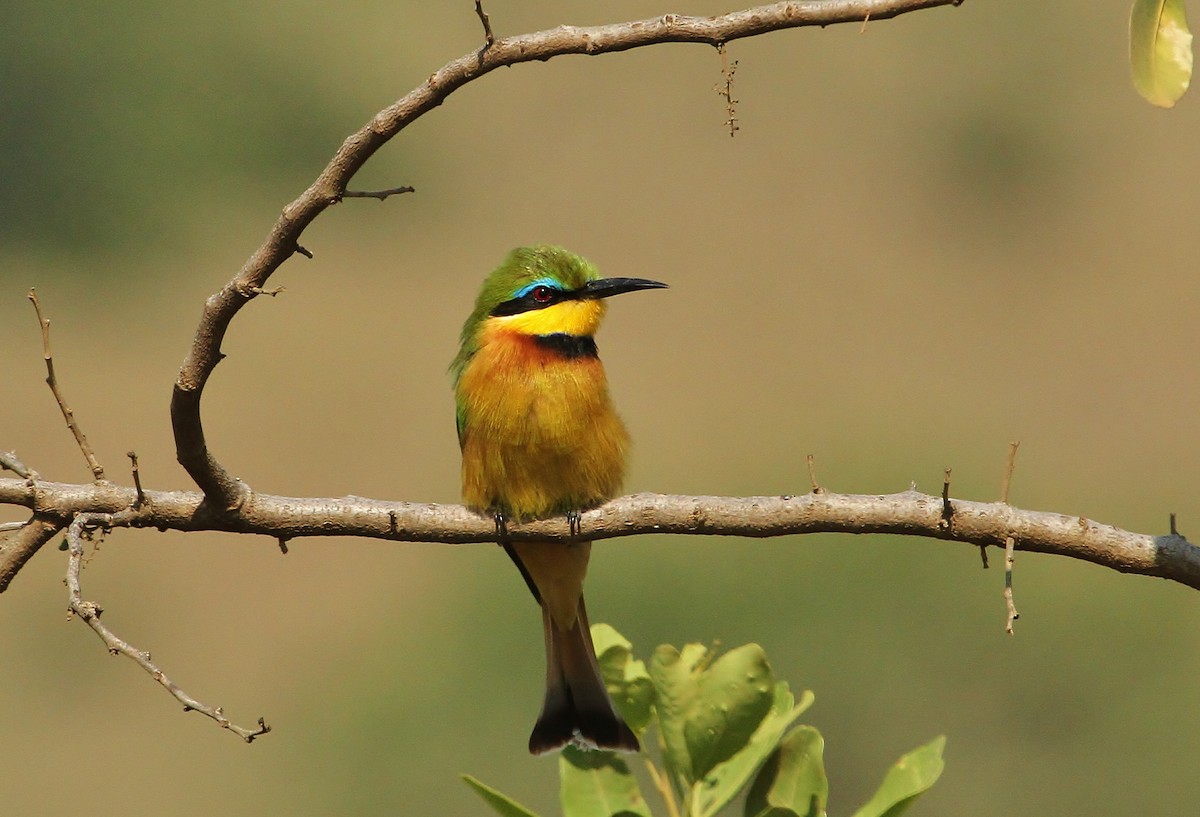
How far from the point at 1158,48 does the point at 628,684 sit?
748 mm

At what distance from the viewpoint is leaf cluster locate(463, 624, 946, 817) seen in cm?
136

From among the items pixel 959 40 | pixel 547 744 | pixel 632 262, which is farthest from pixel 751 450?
pixel 547 744

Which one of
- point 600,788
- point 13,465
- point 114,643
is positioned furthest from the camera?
point 13,465

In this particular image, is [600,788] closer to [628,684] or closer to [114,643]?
[628,684]

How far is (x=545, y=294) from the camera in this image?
7.43ft

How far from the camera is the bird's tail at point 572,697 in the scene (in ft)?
6.78

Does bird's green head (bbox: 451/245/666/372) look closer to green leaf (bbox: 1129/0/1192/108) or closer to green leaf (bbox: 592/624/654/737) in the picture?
green leaf (bbox: 592/624/654/737)

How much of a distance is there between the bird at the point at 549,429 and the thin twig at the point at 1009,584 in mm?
688

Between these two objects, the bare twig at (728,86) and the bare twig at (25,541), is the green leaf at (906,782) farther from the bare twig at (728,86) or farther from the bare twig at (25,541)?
the bare twig at (25,541)

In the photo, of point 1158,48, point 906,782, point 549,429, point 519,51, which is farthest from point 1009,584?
point 549,429

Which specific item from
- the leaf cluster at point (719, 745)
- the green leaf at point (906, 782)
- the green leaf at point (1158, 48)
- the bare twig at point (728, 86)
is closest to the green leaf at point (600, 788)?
the leaf cluster at point (719, 745)

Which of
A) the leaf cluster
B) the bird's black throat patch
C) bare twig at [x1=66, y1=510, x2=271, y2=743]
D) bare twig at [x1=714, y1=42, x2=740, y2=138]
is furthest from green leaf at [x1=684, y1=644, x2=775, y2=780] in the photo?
the bird's black throat patch

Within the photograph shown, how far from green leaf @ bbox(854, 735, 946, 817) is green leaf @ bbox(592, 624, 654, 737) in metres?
0.23

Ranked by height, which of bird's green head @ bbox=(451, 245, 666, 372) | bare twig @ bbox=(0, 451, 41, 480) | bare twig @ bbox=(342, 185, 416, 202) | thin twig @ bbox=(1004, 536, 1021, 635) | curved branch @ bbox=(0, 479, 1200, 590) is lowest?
thin twig @ bbox=(1004, 536, 1021, 635)
